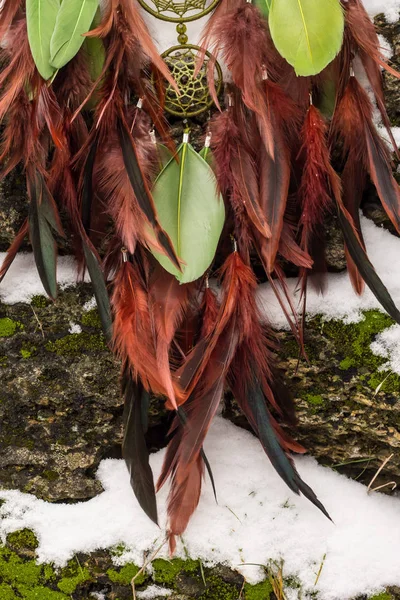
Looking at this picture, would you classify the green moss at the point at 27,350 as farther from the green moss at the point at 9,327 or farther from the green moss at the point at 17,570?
the green moss at the point at 17,570

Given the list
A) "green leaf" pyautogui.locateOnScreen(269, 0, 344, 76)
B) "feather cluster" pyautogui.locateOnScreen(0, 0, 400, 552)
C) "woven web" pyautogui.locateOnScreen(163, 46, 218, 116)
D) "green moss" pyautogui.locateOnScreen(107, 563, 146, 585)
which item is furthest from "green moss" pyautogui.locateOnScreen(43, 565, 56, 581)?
"green leaf" pyautogui.locateOnScreen(269, 0, 344, 76)

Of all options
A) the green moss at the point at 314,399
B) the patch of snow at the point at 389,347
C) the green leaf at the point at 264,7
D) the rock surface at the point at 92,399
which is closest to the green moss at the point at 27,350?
the rock surface at the point at 92,399

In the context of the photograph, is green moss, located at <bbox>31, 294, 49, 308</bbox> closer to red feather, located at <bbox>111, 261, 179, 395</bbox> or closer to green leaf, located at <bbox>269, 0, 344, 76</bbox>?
red feather, located at <bbox>111, 261, 179, 395</bbox>

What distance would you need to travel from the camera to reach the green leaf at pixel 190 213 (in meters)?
1.05

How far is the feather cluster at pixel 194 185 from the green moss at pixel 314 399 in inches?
2.3

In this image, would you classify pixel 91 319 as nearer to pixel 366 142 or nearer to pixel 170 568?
pixel 170 568

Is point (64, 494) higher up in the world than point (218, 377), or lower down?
lower down

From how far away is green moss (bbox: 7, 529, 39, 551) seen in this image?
3.99 ft

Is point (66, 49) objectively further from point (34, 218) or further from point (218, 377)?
point (218, 377)

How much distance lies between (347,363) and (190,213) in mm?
432

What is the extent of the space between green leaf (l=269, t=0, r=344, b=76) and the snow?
29.3 inches

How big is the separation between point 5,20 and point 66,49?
17cm

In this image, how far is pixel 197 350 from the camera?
109 cm

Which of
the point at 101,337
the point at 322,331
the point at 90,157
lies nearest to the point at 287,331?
the point at 322,331
